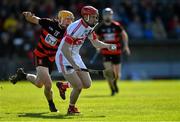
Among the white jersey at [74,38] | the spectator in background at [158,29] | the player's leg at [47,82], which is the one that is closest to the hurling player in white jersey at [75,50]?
the white jersey at [74,38]

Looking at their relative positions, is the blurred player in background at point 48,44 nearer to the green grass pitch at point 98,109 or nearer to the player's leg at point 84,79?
the green grass pitch at point 98,109

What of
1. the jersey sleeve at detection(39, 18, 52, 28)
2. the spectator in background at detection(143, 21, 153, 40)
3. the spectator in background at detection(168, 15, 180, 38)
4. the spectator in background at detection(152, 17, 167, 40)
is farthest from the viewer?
the spectator in background at detection(168, 15, 180, 38)

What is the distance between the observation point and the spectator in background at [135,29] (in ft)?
121

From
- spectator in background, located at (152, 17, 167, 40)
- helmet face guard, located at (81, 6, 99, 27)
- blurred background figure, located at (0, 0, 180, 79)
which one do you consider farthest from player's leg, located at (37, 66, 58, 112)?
spectator in background, located at (152, 17, 167, 40)

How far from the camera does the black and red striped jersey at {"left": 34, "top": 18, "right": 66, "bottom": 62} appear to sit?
1686 centimetres

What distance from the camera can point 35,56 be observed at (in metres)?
17.2

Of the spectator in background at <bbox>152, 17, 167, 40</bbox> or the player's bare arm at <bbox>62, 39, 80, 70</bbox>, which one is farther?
the spectator in background at <bbox>152, 17, 167, 40</bbox>

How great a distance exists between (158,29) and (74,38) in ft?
73.1

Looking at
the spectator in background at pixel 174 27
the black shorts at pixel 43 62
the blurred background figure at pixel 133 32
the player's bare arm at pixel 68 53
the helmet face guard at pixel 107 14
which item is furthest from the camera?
the spectator in background at pixel 174 27

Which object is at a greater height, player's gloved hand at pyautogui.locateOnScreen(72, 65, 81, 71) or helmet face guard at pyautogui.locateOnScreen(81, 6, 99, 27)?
helmet face guard at pyautogui.locateOnScreen(81, 6, 99, 27)

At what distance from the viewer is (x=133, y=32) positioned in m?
37.6

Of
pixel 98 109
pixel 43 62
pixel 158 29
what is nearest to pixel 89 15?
pixel 43 62

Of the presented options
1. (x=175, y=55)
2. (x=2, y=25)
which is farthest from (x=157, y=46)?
(x=2, y=25)

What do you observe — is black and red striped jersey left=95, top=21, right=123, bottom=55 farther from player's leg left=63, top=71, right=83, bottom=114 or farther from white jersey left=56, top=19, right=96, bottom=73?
player's leg left=63, top=71, right=83, bottom=114
